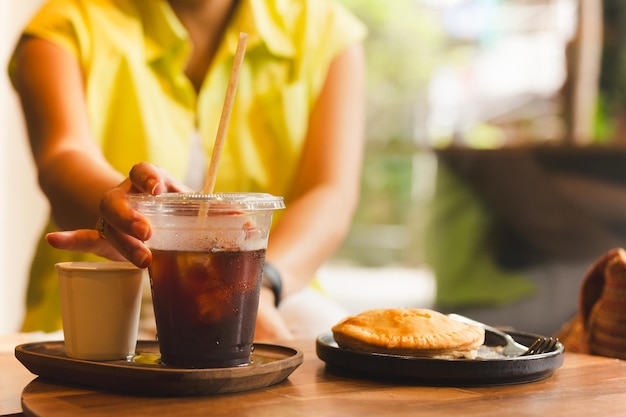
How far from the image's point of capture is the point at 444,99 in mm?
5328

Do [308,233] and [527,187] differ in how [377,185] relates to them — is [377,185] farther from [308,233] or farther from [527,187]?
[308,233]

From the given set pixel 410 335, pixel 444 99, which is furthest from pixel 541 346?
pixel 444 99

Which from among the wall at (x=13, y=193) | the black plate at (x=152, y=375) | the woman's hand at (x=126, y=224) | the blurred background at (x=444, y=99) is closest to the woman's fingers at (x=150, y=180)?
the woman's hand at (x=126, y=224)

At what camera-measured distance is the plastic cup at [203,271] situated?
35.1 inches

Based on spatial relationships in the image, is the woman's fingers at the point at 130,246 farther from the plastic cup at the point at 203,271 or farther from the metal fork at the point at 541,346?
the metal fork at the point at 541,346

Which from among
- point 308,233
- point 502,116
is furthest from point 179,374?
point 502,116

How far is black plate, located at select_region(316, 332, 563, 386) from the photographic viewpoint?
92cm

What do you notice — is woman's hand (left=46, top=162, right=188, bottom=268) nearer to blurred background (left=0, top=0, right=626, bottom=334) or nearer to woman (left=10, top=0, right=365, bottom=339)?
woman (left=10, top=0, right=365, bottom=339)

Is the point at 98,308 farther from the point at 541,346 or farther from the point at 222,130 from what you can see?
the point at 541,346

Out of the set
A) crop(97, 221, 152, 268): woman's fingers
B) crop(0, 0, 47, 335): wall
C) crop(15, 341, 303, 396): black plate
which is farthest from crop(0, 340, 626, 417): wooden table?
crop(0, 0, 47, 335): wall

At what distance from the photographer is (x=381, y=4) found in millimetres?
5273

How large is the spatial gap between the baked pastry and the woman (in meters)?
0.67

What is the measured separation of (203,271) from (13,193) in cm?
328

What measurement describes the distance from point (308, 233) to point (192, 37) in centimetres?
55
